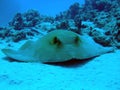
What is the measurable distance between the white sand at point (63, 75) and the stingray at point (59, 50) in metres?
0.23

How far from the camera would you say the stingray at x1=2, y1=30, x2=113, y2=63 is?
5.19 meters

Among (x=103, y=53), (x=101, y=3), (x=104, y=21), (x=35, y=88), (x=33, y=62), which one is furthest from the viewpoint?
(x=101, y=3)

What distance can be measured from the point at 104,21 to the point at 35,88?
7.69m

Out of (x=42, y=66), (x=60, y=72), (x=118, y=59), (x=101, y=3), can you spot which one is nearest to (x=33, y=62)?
(x=42, y=66)

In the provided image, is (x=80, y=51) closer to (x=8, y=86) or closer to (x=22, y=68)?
(x=22, y=68)

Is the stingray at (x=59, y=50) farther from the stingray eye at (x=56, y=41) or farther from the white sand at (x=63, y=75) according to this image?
the white sand at (x=63, y=75)

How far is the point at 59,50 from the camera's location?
5.30m

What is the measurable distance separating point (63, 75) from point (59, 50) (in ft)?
3.34

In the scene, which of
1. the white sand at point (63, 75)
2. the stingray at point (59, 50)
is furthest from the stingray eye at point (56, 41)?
the white sand at point (63, 75)

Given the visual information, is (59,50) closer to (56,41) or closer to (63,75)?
(56,41)

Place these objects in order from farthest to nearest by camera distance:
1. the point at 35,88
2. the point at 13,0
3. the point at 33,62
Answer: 1. the point at 13,0
2. the point at 33,62
3. the point at 35,88

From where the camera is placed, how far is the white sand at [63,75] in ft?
12.4

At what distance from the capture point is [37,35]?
11.0 meters

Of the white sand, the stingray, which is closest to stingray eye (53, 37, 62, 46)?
the stingray
